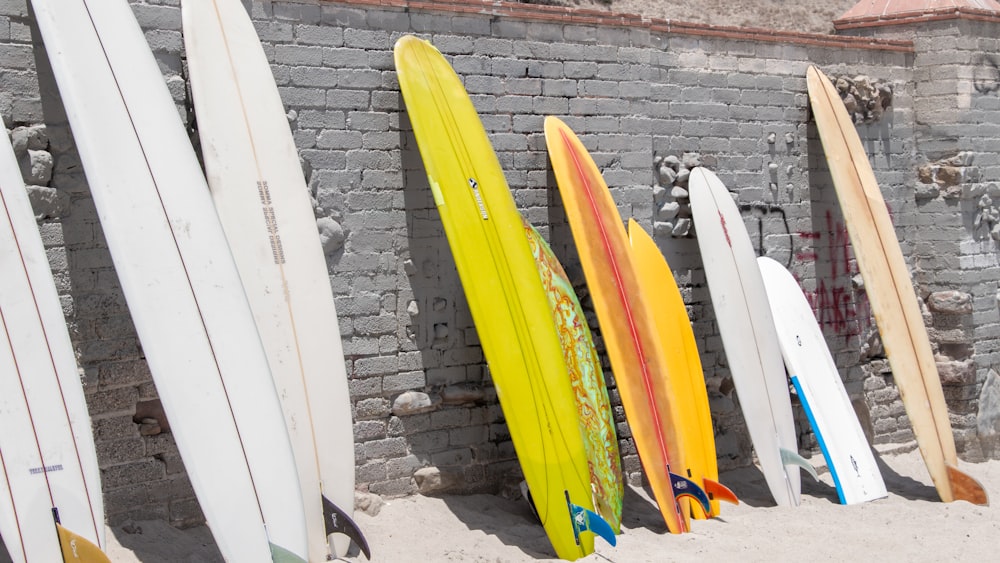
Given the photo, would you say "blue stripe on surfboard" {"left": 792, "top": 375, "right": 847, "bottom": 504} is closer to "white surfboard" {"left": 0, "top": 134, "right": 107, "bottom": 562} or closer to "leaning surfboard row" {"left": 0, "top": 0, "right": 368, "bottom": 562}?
"leaning surfboard row" {"left": 0, "top": 0, "right": 368, "bottom": 562}

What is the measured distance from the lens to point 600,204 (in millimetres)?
5551

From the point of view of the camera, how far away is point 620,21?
5.85 meters

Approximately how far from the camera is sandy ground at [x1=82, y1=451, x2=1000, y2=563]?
4531 millimetres

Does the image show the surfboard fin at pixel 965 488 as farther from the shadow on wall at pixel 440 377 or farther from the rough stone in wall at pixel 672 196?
the shadow on wall at pixel 440 377

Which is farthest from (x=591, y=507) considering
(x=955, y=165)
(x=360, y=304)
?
(x=955, y=165)

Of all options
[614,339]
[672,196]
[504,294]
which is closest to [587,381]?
[614,339]

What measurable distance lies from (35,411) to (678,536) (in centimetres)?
270

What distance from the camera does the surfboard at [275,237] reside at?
14.5 ft

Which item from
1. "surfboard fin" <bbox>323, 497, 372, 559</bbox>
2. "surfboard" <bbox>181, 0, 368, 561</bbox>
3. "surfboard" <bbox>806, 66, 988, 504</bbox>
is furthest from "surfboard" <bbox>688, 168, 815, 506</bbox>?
"surfboard fin" <bbox>323, 497, 372, 559</bbox>

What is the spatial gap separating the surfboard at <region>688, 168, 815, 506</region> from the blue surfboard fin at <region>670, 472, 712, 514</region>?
648mm

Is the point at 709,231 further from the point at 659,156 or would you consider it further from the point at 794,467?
the point at 794,467

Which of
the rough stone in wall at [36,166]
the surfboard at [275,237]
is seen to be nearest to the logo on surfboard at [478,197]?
the surfboard at [275,237]

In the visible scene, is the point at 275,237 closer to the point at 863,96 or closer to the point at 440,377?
the point at 440,377

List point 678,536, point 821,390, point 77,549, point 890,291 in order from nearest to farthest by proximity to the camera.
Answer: point 77,549 → point 678,536 → point 821,390 → point 890,291
